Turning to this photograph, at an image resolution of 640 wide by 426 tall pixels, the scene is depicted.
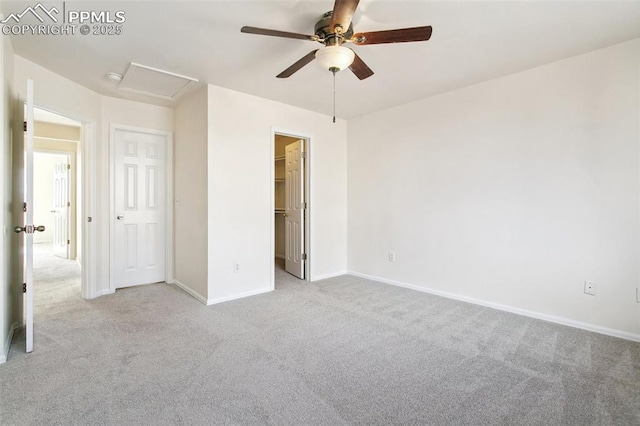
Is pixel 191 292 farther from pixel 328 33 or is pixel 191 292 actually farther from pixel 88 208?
pixel 328 33

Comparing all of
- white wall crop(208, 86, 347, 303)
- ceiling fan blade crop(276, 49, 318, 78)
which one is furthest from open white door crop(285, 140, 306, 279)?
ceiling fan blade crop(276, 49, 318, 78)

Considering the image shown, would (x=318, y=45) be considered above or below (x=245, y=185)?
above

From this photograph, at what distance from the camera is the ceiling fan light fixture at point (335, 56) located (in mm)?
1990

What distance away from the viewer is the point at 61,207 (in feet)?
20.3

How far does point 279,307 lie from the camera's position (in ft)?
10.7

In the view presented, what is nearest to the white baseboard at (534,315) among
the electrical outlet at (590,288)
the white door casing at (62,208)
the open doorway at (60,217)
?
→ the electrical outlet at (590,288)

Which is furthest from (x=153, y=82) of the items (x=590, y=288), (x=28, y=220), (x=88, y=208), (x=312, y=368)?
(x=590, y=288)

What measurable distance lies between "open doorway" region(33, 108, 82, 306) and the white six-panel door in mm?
529

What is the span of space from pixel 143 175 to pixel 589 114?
495 centimetres

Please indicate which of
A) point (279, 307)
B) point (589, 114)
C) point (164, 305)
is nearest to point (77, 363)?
point (164, 305)

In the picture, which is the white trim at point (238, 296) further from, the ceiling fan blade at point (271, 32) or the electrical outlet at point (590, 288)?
the electrical outlet at point (590, 288)

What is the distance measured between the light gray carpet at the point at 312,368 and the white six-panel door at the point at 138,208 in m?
0.81

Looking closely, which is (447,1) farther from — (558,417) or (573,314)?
(573,314)

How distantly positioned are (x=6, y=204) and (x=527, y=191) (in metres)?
4.52
